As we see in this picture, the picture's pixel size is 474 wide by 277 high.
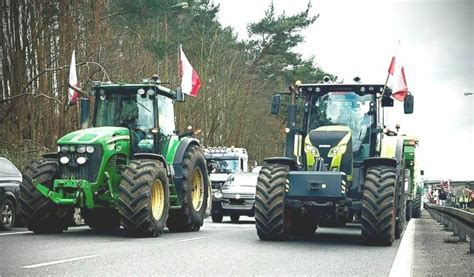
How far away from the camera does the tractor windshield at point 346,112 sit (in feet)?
52.3

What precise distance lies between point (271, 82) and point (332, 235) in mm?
40871

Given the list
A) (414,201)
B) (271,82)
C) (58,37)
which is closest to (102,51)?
(58,37)

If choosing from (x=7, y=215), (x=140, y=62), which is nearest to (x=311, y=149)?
(x=7, y=215)

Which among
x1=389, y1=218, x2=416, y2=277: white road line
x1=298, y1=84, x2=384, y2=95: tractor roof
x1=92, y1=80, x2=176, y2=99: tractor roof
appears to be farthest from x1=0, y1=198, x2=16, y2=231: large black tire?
x1=389, y1=218, x2=416, y2=277: white road line

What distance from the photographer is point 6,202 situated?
1731 centimetres

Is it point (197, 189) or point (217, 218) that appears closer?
point (197, 189)

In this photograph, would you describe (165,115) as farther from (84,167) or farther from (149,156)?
(84,167)

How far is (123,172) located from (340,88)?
15.1 ft

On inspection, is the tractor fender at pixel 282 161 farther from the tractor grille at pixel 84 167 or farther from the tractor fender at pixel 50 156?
the tractor fender at pixel 50 156

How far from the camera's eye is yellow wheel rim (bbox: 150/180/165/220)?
15.6 metres

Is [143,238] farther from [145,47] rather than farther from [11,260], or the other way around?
[145,47]

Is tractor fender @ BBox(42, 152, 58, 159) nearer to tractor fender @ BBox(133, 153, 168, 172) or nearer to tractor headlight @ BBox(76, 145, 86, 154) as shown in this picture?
tractor headlight @ BBox(76, 145, 86, 154)

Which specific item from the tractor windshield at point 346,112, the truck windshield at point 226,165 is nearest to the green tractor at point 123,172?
the tractor windshield at point 346,112

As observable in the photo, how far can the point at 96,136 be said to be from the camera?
1555 centimetres
